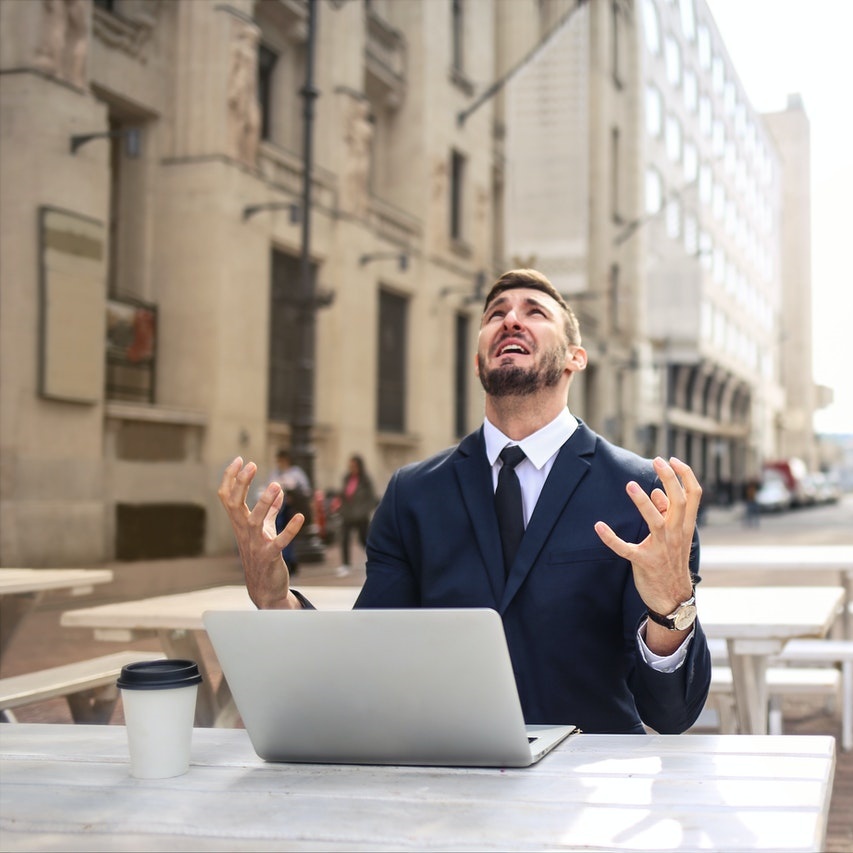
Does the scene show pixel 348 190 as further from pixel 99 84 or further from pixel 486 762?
pixel 486 762

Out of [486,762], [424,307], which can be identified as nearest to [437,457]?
[486,762]

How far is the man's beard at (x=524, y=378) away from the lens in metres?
2.82

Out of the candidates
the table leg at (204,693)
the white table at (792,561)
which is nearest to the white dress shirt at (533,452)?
the table leg at (204,693)

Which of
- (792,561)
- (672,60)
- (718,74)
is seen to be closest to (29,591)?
(792,561)

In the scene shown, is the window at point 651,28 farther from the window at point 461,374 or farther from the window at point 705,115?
the window at point 461,374

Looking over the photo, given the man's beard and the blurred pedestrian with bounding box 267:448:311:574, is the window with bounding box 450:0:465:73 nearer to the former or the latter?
the blurred pedestrian with bounding box 267:448:311:574

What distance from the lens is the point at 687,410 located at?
177ft

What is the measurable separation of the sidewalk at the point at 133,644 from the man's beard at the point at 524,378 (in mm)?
2594

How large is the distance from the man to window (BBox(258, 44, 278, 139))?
385 inches

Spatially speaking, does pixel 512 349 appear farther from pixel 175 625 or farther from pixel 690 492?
pixel 175 625

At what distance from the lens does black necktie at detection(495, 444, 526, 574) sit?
2.71 metres

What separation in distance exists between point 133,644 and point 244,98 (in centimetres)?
603

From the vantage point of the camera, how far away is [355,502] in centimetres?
1515

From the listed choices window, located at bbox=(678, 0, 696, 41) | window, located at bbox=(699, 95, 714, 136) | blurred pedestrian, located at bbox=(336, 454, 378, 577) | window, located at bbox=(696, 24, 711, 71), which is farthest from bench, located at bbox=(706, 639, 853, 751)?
window, located at bbox=(699, 95, 714, 136)
